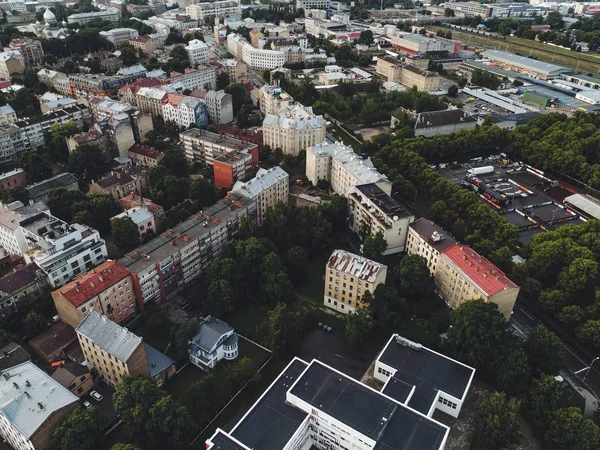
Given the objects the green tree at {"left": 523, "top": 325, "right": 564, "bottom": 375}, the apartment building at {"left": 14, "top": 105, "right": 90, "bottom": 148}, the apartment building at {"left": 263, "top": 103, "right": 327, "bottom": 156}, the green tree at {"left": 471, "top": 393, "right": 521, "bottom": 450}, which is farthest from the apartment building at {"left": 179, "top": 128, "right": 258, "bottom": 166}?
the green tree at {"left": 471, "top": 393, "right": 521, "bottom": 450}

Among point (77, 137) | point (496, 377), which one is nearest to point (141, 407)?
point (496, 377)

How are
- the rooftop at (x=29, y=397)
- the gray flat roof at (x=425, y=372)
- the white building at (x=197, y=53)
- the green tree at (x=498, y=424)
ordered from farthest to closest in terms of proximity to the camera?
the white building at (x=197, y=53) → the gray flat roof at (x=425, y=372) → the green tree at (x=498, y=424) → the rooftop at (x=29, y=397)

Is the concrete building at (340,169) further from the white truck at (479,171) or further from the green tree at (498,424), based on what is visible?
the green tree at (498,424)

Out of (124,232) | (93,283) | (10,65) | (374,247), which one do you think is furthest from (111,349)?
(10,65)

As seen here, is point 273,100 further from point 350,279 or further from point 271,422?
point 271,422

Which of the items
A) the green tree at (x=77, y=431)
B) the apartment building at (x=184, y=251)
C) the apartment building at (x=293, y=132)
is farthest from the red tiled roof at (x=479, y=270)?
the apartment building at (x=293, y=132)
